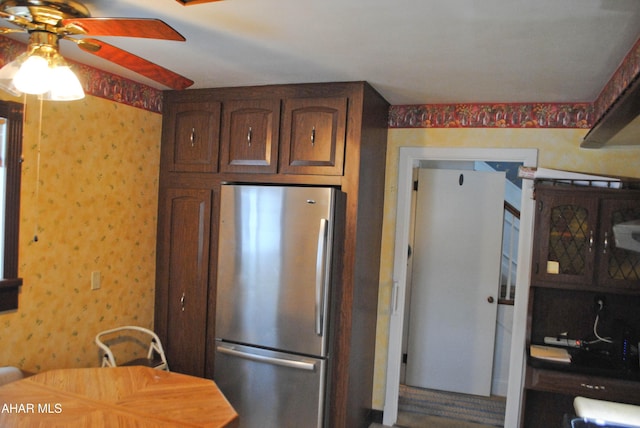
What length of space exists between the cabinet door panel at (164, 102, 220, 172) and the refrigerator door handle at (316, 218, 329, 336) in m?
0.92

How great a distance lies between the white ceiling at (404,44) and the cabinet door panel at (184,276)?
0.85m

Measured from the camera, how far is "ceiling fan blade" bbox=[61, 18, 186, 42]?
4.59 ft

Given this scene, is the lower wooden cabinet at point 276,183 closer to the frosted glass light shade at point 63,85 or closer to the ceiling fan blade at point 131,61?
the ceiling fan blade at point 131,61

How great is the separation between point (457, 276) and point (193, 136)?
238 centimetres

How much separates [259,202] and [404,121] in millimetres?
1213

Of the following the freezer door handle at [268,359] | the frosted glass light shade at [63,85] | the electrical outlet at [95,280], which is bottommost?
the freezer door handle at [268,359]

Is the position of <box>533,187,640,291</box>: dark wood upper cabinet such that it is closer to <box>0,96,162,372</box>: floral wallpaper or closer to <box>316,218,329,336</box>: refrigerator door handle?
<box>316,218,329,336</box>: refrigerator door handle

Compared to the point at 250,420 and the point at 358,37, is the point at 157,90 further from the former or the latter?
the point at 250,420

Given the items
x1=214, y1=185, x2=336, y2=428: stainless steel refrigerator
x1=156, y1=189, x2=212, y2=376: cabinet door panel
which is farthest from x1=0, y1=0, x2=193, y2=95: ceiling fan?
x1=156, y1=189, x2=212, y2=376: cabinet door panel

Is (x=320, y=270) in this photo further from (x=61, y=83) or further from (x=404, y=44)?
(x=61, y=83)

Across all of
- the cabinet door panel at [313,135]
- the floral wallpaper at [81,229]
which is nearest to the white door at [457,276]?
the cabinet door panel at [313,135]

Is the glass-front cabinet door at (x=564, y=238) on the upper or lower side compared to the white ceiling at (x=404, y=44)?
lower

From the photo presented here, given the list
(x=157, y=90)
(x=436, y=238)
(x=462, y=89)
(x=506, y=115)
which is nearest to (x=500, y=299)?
(x=436, y=238)

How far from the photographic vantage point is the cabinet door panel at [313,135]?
2801 mm
